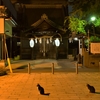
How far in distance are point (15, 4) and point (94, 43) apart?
72.5ft

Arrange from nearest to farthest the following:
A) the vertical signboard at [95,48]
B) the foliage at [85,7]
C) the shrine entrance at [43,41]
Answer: the foliage at [85,7] → the vertical signboard at [95,48] → the shrine entrance at [43,41]

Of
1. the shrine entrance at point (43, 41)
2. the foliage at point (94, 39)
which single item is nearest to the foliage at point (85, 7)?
the foliage at point (94, 39)

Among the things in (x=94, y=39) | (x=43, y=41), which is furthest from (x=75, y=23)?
(x=43, y=41)

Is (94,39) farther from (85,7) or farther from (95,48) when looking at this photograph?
(85,7)

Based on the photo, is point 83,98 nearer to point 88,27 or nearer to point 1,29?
point 1,29

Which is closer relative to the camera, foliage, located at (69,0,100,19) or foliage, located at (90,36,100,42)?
foliage, located at (69,0,100,19)

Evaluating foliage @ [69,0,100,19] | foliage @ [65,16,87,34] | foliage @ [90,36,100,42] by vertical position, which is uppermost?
foliage @ [69,0,100,19]

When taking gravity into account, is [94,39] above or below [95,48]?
above

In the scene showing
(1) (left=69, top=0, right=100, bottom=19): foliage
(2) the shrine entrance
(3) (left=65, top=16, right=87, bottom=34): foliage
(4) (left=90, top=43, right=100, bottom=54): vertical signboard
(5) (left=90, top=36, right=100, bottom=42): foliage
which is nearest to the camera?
(1) (left=69, top=0, right=100, bottom=19): foliage

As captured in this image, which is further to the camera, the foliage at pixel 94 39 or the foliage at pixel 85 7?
the foliage at pixel 94 39

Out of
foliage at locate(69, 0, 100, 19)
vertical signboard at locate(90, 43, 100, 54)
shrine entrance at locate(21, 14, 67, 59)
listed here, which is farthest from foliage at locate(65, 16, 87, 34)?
shrine entrance at locate(21, 14, 67, 59)

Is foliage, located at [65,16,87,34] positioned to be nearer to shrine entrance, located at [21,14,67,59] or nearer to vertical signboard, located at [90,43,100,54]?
vertical signboard, located at [90,43,100,54]

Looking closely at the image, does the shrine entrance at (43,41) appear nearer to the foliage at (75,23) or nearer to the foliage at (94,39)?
the foliage at (94,39)

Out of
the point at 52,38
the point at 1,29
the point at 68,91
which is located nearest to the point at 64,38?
the point at 52,38
